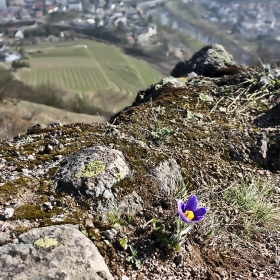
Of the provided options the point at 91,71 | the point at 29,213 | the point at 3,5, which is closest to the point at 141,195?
the point at 29,213

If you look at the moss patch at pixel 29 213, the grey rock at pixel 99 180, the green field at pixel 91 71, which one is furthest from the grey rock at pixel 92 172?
the green field at pixel 91 71

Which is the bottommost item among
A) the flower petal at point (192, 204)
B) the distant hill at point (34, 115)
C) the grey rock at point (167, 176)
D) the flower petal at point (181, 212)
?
the distant hill at point (34, 115)

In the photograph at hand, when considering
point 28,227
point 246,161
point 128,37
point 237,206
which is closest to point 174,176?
point 237,206

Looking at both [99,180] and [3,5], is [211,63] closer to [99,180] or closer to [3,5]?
[99,180]

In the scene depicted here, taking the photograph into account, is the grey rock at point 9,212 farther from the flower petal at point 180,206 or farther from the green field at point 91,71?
the green field at point 91,71

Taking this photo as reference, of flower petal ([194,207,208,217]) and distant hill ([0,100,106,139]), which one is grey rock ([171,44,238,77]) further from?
distant hill ([0,100,106,139])

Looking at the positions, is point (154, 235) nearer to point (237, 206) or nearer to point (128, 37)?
point (237, 206)
